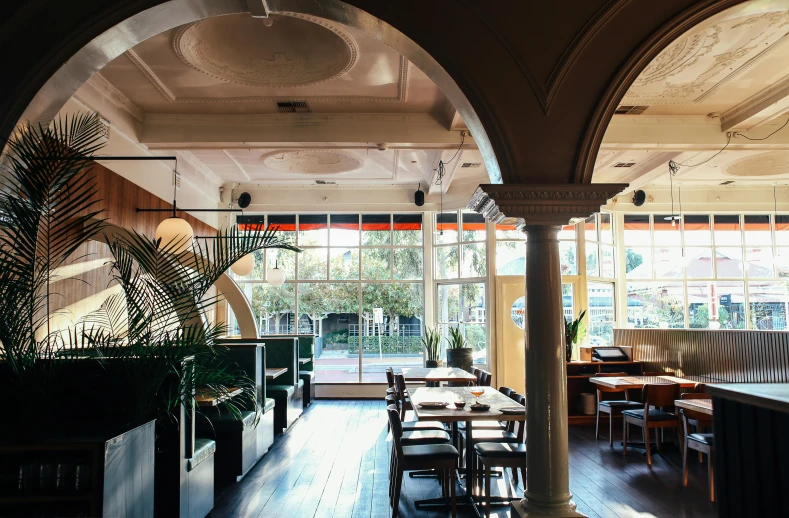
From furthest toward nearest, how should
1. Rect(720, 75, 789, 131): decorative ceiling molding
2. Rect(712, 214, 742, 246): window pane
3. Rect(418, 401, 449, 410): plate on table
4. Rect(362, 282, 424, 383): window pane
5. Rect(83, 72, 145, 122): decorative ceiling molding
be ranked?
1. Rect(712, 214, 742, 246): window pane
2. Rect(362, 282, 424, 383): window pane
3. Rect(720, 75, 789, 131): decorative ceiling molding
4. Rect(83, 72, 145, 122): decorative ceiling molding
5. Rect(418, 401, 449, 410): plate on table

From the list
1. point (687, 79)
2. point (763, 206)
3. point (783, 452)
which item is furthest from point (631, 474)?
point (763, 206)

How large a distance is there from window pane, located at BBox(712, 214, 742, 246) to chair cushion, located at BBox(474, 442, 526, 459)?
9.45m

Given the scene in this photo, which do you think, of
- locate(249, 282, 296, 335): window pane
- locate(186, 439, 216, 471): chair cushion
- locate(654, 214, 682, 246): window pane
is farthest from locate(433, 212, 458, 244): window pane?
locate(186, 439, 216, 471): chair cushion

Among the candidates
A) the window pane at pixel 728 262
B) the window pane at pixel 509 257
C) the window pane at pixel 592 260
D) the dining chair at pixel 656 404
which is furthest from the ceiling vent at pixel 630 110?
the window pane at pixel 728 262

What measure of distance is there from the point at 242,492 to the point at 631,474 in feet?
12.6

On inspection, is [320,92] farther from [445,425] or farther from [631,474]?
[631,474]

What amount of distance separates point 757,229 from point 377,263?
25.6ft

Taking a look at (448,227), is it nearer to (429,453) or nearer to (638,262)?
(638,262)

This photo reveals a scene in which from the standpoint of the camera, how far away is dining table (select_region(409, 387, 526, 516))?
4.59 m

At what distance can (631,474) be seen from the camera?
5941 mm

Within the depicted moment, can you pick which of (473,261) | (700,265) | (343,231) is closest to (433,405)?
(473,261)

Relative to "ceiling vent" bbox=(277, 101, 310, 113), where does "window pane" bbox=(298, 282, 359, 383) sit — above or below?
below

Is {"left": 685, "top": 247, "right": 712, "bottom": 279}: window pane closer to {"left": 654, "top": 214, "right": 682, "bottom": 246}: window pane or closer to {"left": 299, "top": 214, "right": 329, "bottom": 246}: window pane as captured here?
{"left": 654, "top": 214, "right": 682, "bottom": 246}: window pane

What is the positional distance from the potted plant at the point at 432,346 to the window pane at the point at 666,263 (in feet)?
15.5
